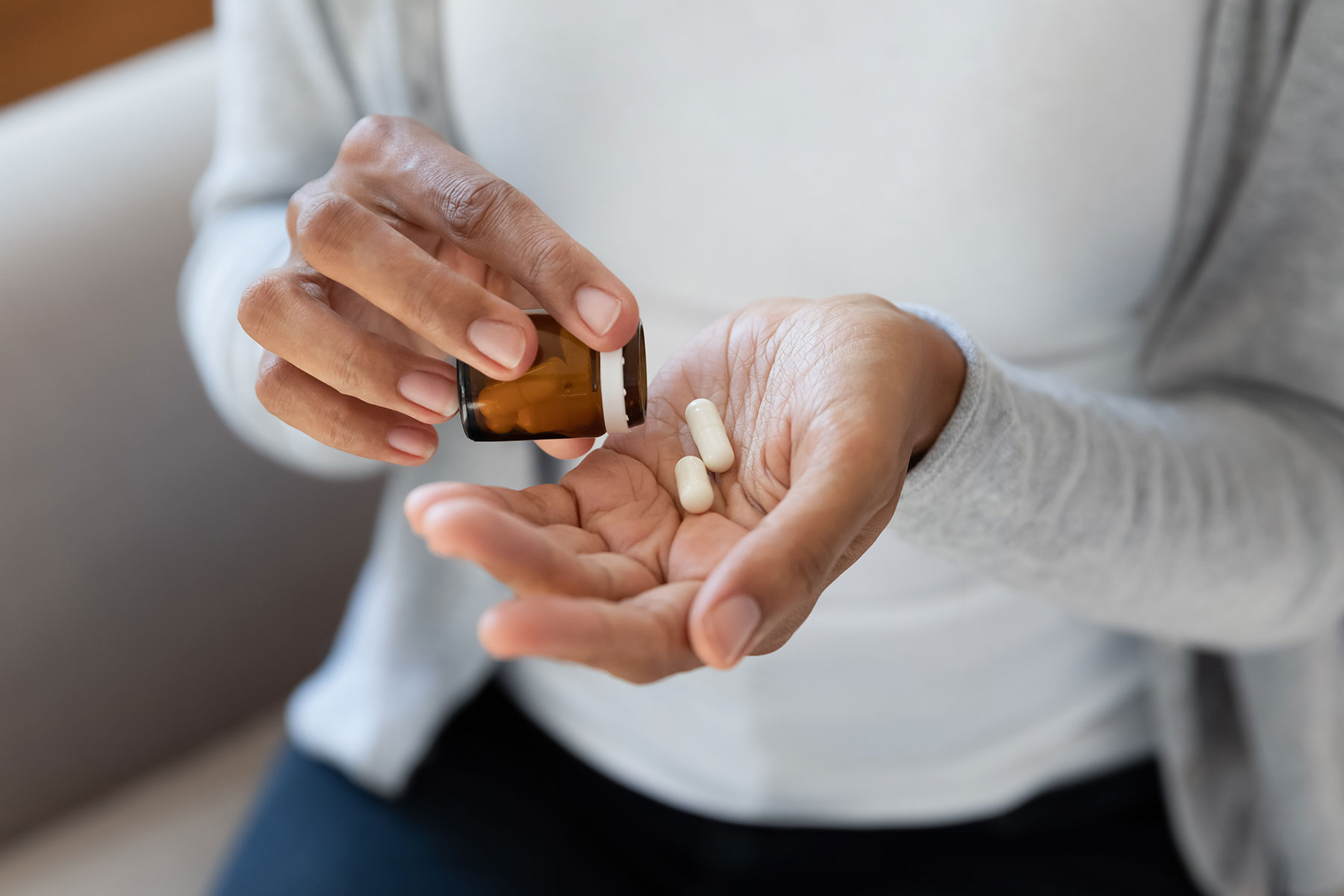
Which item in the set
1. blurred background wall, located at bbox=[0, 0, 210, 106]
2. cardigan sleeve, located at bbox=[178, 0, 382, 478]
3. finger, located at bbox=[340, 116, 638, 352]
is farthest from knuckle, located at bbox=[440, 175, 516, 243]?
blurred background wall, located at bbox=[0, 0, 210, 106]

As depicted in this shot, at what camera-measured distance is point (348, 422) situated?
34cm

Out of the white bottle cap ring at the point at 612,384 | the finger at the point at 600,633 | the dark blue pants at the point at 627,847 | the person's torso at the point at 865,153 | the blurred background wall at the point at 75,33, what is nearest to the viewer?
the finger at the point at 600,633

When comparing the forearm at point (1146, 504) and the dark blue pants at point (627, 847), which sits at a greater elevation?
the forearm at point (1146, 504)

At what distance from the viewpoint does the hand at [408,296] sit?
317 millimetres

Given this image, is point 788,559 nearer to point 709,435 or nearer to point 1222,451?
point 709,435

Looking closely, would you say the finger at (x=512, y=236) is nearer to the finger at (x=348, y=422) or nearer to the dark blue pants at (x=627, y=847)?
the finger at (x=348, y=422)

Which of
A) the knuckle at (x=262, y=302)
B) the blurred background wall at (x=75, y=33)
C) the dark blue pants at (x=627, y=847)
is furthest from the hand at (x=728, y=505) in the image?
the blurred background wall at (x=75, y=33)

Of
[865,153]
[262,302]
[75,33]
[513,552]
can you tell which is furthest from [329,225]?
[75,33]

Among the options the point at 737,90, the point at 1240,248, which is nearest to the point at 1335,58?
the point at 1240,248

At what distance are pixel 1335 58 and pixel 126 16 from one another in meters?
0.97

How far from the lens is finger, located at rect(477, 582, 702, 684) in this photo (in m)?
0.25

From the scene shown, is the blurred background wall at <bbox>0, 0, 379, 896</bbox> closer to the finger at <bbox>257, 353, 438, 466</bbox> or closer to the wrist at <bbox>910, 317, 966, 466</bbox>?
the finger at <bbox>257, 353, 438, 466</bbox>

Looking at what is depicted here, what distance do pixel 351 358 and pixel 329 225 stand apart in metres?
0.05

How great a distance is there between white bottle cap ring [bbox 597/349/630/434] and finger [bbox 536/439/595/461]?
0.04 feet
